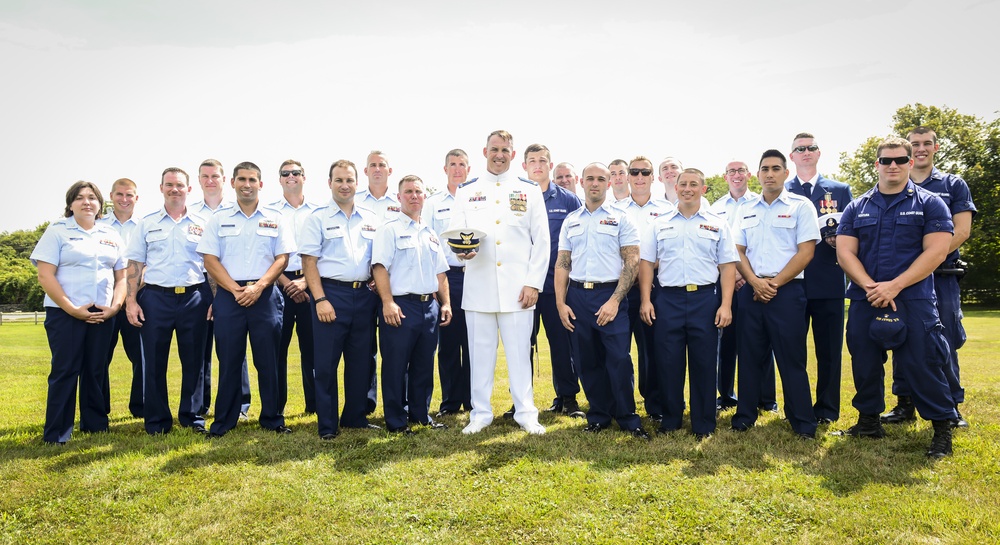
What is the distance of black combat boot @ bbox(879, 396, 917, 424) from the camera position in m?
5.64

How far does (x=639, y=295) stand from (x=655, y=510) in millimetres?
2754

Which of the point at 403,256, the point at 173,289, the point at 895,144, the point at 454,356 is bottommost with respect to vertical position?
the point at 454,356

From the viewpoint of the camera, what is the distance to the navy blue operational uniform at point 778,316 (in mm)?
5227

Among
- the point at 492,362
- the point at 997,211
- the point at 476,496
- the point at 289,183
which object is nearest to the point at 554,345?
the point at 492,362

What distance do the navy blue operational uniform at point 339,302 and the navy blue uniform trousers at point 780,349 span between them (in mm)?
3253

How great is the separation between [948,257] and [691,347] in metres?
2.48

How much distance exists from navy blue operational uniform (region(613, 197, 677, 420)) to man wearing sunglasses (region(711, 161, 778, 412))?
0.57 m

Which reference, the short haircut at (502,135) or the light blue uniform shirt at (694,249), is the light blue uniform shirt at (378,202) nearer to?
the short haircut at (502,135)

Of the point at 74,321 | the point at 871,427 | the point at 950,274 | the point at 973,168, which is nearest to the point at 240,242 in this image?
the point at 74,321

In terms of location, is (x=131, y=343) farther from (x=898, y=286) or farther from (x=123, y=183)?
(x=898, y=286)

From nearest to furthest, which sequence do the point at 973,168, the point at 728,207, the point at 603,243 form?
the point at 603,243 → the point at 728,207 → the point at 973,168

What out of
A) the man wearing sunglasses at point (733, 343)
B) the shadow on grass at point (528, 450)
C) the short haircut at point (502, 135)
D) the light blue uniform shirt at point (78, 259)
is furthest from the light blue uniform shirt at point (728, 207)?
the light blue uniform shirt at point (78, 259)

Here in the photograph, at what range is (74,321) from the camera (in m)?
5.39

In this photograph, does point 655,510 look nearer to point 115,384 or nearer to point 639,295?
point 639,295
